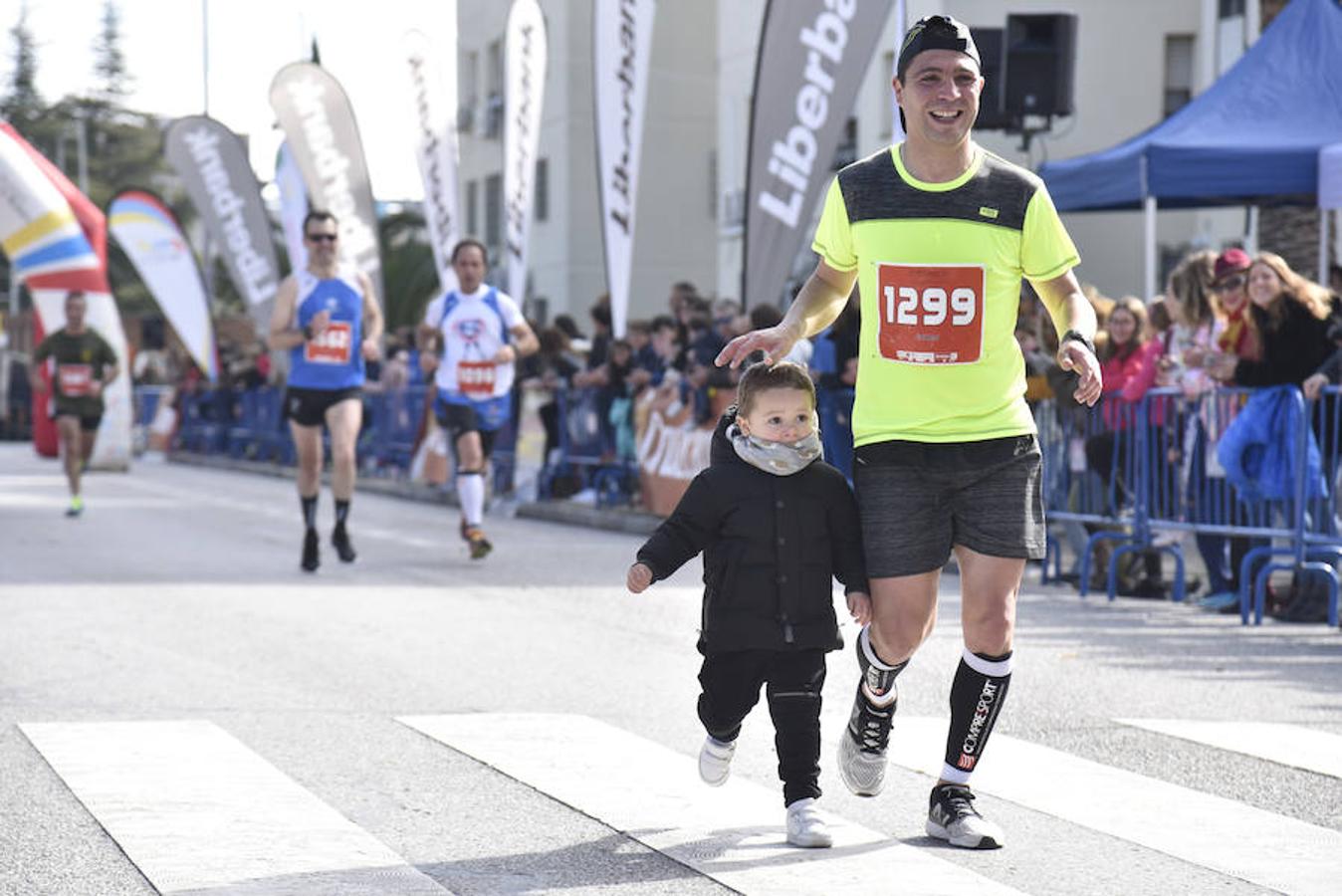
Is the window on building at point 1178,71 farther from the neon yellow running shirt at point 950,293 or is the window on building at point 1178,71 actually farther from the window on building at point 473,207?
the neon yellow running shirt at point 950,293

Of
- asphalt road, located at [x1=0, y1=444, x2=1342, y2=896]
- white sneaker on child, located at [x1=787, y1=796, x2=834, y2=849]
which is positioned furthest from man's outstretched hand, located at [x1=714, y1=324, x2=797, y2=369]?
asphalt road, located at [x1=0, y1=444, x2=1342, y2=896]

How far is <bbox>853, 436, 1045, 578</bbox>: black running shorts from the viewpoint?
5434 millimetres

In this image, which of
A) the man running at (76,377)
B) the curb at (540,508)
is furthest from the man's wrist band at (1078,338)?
the man running at (76,377)

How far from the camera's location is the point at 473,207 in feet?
174

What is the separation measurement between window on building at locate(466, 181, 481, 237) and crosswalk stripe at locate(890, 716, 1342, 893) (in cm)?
4612

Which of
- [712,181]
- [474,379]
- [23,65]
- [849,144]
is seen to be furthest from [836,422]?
[23,65]

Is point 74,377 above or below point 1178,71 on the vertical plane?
below

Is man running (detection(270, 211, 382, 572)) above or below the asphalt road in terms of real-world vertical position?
above

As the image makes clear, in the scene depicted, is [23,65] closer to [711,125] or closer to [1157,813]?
[711,125]

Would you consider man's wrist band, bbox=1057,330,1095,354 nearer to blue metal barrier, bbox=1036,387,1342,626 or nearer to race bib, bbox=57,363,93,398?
blue metal barrier, bbox=1036,387,1342,626

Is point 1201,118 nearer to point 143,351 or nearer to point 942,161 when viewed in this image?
point 942,161

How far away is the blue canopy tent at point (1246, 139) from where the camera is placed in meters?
15.2

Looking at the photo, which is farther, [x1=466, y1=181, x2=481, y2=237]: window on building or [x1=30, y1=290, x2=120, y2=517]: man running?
[x1=466, y1=181, x2=481, y2=237]: window on building

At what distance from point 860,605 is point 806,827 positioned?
55 centimetres
